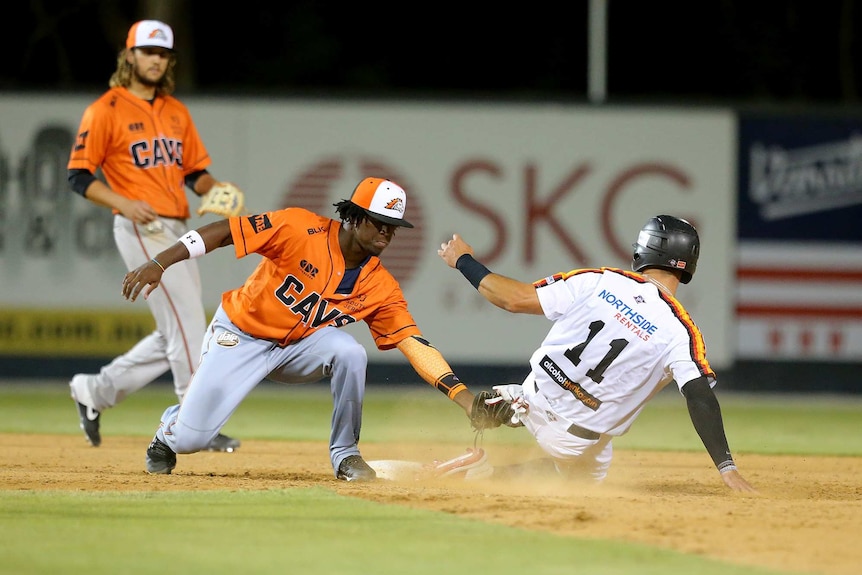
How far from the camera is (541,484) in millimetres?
7008

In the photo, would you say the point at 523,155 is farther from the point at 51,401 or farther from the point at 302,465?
the point at 302,465

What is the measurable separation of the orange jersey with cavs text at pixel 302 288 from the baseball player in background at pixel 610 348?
0.47 m

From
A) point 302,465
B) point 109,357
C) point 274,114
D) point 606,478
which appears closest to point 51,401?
point 109,357

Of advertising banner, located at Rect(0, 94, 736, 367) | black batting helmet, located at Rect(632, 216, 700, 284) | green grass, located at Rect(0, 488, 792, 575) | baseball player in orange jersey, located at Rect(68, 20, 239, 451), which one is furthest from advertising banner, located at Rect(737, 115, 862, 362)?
green grass, located at Rect(0, 488, 792, 575)

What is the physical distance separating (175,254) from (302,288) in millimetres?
676

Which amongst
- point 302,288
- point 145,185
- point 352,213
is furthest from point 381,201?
point 145,185

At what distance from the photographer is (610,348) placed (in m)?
6.44

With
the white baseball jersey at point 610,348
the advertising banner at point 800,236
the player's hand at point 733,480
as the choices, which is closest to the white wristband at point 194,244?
the white baseball jersey at point 610,348

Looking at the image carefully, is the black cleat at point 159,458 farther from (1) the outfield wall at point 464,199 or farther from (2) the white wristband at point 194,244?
(1) the outfield wall at point 464,199

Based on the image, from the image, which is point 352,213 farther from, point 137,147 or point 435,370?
point 137,147

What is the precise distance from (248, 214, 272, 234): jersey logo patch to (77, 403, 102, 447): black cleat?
262 centimetres

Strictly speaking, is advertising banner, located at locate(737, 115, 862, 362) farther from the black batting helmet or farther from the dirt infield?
the black batting helmet

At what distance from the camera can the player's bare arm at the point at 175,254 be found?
652 centimetres

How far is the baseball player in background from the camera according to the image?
251 inches
